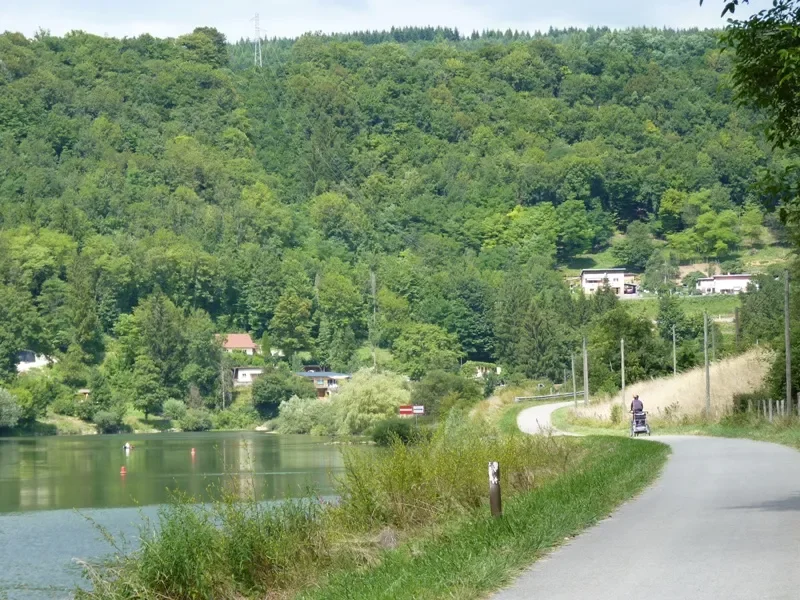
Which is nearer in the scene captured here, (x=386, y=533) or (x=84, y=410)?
(x=386, y=533)

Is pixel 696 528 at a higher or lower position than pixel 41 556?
higher

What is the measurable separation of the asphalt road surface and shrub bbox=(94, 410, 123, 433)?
11146cm

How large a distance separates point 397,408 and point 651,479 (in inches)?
2811

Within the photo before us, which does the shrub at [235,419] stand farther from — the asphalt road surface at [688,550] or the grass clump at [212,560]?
the grass clump at [212,560]

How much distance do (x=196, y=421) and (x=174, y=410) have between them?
334 centimetres

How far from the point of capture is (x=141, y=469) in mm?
68188

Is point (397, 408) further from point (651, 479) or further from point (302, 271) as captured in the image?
point (302, 271)

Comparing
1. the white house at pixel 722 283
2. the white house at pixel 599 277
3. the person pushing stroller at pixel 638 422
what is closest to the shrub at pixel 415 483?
the person pushing stroller at pixel 638 422

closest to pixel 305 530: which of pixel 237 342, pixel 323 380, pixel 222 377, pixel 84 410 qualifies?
pixel 84 410

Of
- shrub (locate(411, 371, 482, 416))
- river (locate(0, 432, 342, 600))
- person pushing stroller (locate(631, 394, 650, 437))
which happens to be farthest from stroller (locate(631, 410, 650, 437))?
shrub (locate(411, 371, 482, 416))

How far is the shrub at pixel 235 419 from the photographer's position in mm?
136750

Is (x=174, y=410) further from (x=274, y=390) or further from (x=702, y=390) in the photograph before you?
(x=702, y=390)

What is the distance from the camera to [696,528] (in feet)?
45.9

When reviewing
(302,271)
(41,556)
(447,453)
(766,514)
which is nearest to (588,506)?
(766,514)
